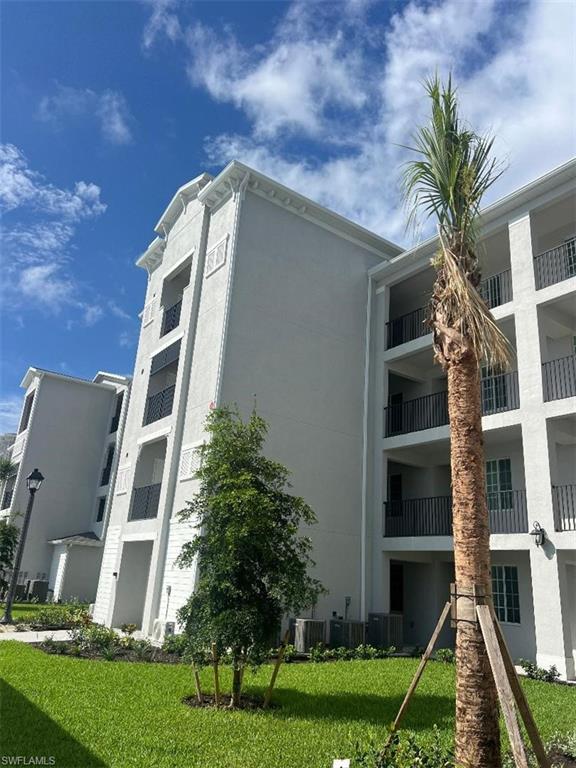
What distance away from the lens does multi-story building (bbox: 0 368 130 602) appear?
96.2 ft

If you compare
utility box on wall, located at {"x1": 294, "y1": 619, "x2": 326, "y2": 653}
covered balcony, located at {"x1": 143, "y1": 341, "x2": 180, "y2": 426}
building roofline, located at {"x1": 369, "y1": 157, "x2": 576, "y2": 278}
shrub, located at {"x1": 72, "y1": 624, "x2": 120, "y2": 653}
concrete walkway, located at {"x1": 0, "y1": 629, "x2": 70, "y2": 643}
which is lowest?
concrete walkway, located at {"x1": 0, "y1": 629, "x2": 70, "y2": 643}

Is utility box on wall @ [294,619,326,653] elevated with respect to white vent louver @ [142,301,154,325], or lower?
lower

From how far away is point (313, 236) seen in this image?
19.8 metres

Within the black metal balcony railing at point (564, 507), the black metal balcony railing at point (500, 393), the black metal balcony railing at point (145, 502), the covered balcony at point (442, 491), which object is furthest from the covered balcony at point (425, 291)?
the black metal balcony railing at point (145, 502)

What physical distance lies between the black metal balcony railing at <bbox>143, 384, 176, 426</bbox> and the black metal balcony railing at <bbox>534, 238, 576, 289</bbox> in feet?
40.0

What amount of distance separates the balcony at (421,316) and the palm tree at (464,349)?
9.93 meters

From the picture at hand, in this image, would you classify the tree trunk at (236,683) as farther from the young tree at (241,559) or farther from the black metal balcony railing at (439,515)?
the black metal balcony railing at (439,515)

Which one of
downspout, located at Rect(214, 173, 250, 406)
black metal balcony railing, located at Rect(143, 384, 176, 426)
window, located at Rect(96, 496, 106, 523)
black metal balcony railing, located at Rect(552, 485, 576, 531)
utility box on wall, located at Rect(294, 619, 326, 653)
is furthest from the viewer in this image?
window, located at Rect(96, 496, 106, 523)

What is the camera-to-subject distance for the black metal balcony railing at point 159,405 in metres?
20.0

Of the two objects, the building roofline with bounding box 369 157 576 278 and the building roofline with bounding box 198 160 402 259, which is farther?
the building roofline with bounding box 198 160 402 259

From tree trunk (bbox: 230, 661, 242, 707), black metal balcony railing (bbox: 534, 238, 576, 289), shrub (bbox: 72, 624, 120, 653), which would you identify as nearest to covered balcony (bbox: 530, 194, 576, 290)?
black metal balcony railing (bbox: 534, 238, 576, 289)

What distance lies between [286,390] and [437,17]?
10.6 m

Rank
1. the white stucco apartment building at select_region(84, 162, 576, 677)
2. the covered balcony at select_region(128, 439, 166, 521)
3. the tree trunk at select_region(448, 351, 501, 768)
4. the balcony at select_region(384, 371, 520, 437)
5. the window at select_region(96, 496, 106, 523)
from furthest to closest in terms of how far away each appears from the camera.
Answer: the window at select_region(96, 496, 106, 523), the covered balcony at select_region(128, 439, 166, 521), the balcony at select_region(384, 371, 520, 437), the white stucco apartment building at select_region(84, 162, 576, 677), the tree trunk at select_region(448, 351, 501, 768)

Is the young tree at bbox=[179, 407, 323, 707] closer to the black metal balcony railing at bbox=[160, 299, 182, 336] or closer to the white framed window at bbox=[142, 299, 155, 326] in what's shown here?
the black metal balcony railing at bbox=[160, 299, 182, 336]
